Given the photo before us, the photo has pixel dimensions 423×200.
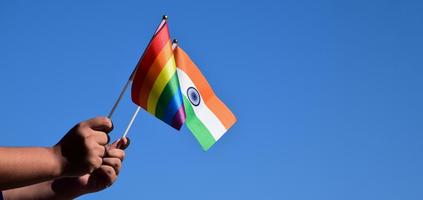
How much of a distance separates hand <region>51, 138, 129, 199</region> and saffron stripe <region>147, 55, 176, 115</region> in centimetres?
148

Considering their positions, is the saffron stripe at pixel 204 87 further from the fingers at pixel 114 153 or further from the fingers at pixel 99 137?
the fingers at pixel 99 137

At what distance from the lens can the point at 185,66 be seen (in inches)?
246

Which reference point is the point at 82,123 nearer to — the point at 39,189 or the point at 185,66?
the point at 39,189

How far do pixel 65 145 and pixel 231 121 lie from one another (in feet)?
11.7

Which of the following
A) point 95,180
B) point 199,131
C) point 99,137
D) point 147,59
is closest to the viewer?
point 99,137

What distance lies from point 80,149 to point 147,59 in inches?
95.4

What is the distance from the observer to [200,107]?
6.18m

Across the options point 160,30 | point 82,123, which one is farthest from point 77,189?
point 160,30

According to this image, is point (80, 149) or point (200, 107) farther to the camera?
point (200, 107)

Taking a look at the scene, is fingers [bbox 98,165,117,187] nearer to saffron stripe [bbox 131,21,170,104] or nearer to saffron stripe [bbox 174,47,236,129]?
saffron stripe [bbox 131,21,170,104]

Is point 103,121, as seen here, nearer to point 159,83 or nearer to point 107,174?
point 107,174

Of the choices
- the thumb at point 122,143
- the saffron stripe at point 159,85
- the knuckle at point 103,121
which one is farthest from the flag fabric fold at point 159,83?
the knuckle at point 103,121

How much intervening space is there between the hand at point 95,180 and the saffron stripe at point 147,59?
56.1 inches

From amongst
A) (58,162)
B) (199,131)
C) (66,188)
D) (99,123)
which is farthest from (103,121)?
(199,131)
